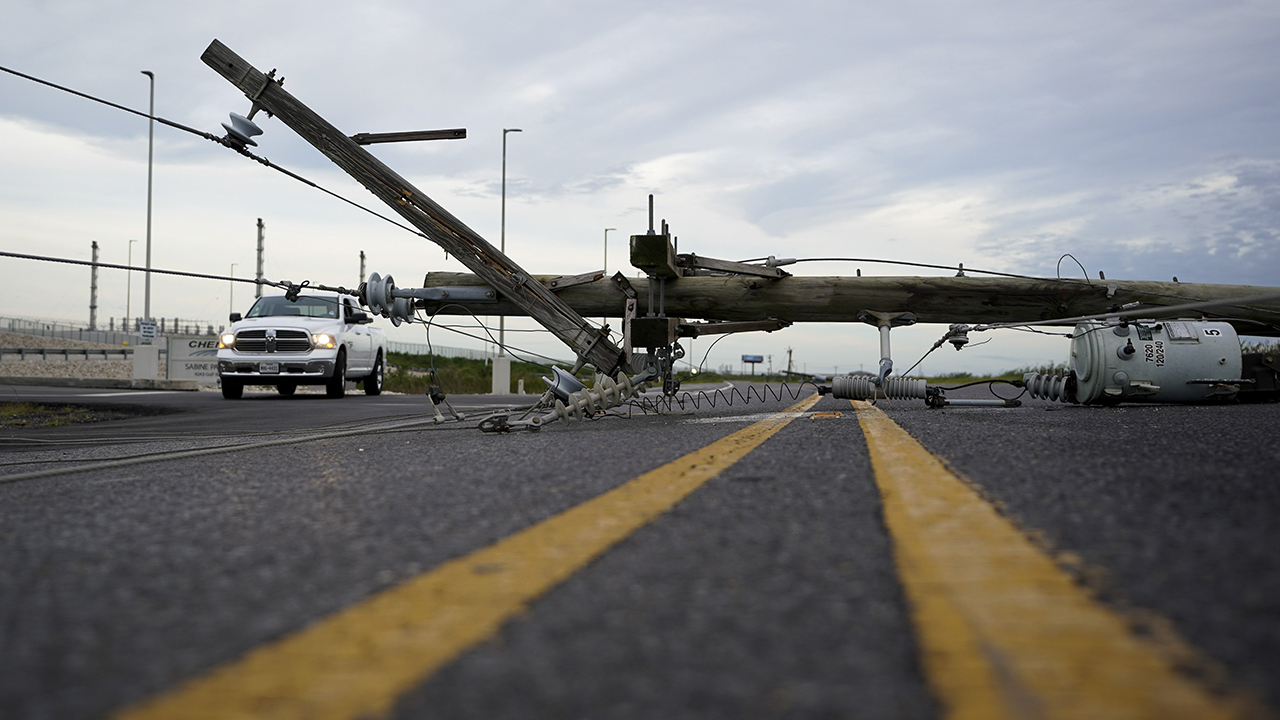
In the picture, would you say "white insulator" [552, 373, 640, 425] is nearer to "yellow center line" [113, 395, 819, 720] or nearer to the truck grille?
"yellow center line" [113, 395, 819, 720]

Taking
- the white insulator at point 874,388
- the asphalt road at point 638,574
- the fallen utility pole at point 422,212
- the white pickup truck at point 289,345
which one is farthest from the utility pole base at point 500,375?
the asphalt road at point 638,574

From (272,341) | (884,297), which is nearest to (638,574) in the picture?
(884,297)

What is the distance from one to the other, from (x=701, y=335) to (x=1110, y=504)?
6.09 meters

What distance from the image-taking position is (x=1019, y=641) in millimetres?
1193

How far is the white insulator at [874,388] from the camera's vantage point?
799 centimetres

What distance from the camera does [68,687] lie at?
1.15 metres

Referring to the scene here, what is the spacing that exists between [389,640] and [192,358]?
26573 mm

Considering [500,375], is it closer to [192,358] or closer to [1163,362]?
[192,358]

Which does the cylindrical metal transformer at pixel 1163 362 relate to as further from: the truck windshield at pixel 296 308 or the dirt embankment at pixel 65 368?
the dirt embankment at pixel 65 368

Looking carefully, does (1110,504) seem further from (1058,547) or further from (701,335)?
(701,335)

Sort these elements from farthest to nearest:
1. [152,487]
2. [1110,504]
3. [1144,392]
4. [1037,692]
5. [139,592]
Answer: [1144,392] < [152,487] < [1110,504] < [139,592] < [1037,692]

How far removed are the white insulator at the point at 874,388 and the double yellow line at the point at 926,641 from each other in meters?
6.24

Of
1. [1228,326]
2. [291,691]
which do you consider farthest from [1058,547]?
[1228,326]

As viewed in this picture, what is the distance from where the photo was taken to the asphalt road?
3.63 ft
